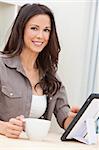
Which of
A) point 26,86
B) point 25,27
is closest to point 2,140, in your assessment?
point 26,86

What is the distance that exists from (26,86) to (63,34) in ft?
4.61

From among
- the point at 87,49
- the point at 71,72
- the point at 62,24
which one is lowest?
the point at 71,72

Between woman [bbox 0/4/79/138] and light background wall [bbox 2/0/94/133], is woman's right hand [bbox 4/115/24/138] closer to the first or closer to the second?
woman [bbox 0/4/79/138]

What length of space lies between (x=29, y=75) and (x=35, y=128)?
22.0 inches

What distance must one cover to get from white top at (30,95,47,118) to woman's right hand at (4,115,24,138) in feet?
1.34

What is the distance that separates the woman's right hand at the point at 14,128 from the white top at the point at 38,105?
41 cm

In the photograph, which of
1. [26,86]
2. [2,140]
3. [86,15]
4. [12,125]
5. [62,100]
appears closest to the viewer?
[2,140]

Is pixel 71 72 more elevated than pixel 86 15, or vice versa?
pixel 86 15

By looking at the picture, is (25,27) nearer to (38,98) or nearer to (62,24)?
(38,98)

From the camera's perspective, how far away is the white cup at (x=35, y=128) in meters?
1.27

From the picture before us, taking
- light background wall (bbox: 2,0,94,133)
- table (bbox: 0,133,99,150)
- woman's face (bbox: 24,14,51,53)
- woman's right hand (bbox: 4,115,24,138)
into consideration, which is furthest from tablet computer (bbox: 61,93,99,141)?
light background wall (bbox: 2,0,94,133)

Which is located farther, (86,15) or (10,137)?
(86,15)

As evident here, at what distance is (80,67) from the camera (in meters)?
3.07

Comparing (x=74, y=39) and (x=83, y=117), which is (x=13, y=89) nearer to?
(x=83, y=117)
